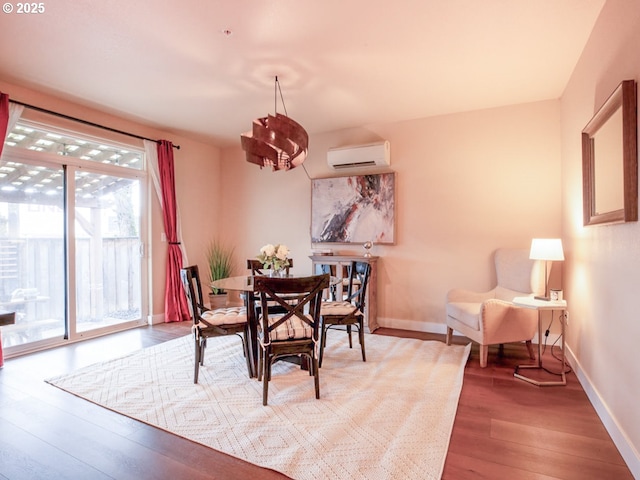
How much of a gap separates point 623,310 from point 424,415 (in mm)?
1277

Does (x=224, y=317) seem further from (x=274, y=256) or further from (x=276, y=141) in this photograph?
(x=276, y=141)

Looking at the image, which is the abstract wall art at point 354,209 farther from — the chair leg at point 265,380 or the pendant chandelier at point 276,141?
the chair leg at point 265,380

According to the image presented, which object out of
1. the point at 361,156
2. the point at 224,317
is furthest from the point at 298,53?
the point at 224,317

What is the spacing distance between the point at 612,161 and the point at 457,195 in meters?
2.08

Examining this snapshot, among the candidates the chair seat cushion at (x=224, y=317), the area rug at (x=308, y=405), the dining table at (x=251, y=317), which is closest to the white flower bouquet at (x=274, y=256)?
the dining table at (x=251, y=317)

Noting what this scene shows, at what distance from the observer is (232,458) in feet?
5.88

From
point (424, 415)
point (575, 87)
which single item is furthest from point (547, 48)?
point (424, 415)

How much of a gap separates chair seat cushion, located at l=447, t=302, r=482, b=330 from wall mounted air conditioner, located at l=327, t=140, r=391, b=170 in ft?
6.35

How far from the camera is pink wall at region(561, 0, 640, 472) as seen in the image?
1739 mm

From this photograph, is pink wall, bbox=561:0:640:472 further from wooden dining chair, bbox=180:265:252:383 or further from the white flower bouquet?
wooden dining chair, bbox=180:265:252:383

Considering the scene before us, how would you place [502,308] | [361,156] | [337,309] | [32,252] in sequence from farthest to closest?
[361,156] < [32,252] < [337,309] < [502,308]

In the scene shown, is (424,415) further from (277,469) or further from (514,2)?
(514,2)

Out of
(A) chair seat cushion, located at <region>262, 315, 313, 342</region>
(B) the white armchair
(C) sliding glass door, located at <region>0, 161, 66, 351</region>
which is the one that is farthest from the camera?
(C) sliding glass door, located at <region>0, 161, 66, 351</region>

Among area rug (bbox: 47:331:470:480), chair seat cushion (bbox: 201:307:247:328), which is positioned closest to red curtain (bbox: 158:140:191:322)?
area rug (bbox: 47:331:470:480)
